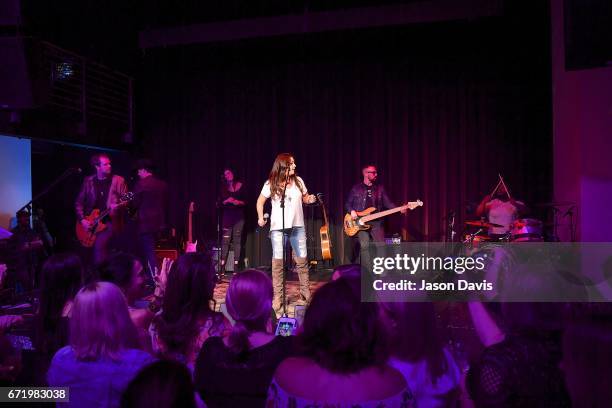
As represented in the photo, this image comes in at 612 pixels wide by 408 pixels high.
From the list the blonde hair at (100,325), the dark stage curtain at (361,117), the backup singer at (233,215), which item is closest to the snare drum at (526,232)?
the dark stage curtain at (361,117)

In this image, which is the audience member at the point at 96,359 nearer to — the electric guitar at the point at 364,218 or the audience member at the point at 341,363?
the audience member at the point at 341,363

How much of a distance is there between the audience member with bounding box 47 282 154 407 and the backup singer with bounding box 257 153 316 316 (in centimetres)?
379

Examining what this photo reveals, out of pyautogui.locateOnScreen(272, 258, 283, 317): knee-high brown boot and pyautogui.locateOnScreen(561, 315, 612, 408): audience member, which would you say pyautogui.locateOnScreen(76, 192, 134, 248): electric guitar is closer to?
pyautogui.locateOnScreen(272, 258, 283, 317): knee-high brown boot

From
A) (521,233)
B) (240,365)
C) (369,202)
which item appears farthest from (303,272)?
(240,365)

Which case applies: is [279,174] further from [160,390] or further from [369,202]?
[160,390]

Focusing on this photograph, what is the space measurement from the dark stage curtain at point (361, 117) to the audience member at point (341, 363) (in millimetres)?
7481

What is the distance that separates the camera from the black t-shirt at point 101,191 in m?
7.95

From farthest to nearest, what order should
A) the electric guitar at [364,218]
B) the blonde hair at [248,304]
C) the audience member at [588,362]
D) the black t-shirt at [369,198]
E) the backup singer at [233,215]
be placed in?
1. the backup singer at [233,215]
2. the black t-shirt at [369,198]
3. the electric guitar at [364,218]
4. the audience member at [588,362]
5. the blonde hair at [248,304]

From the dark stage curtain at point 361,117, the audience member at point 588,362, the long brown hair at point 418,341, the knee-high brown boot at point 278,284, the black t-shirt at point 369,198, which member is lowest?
the audience member at point 588,362

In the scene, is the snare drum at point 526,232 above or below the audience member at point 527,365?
above

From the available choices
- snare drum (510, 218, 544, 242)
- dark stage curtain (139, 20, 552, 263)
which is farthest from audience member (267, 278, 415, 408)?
dark stage curtain (139, 20, 552, 263)

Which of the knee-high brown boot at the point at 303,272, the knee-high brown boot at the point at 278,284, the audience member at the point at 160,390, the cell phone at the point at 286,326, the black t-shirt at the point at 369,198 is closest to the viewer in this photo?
the audience member at the point at 160,390

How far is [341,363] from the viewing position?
1.67 meters

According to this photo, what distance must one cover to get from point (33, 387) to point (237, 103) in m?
9.46
